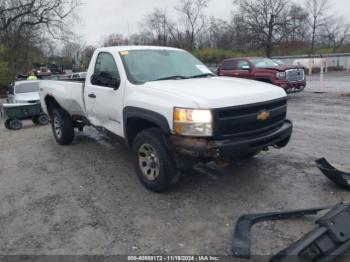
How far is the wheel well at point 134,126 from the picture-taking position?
5.10m

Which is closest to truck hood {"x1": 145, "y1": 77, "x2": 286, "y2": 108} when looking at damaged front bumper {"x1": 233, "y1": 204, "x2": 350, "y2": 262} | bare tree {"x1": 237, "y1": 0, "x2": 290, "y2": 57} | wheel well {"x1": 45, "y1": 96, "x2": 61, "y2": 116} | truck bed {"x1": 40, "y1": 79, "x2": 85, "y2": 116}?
damaged front bumper {"x1": 233, "y1": 204, "x2": 350, "y2": 262}

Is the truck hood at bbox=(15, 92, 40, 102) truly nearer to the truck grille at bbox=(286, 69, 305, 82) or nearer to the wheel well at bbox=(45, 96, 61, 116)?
the wheel well at bbox=(45, 96, 61, 116)

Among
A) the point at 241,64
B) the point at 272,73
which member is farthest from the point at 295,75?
the point at 241,64

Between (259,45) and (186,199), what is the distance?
54.4 m

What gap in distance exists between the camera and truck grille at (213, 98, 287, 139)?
431 cm

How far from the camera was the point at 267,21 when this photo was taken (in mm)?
57375

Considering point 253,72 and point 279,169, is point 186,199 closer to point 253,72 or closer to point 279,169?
point 279,169

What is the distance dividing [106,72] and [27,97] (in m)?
9.74

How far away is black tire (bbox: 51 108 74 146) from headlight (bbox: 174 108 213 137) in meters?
4.06

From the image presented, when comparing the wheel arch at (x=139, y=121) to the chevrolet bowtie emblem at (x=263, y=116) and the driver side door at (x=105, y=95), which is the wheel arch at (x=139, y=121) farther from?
the chevrolet bowtie emblem at (x=263, y=116)

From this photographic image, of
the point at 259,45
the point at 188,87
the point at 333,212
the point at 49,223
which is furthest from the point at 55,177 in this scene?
the point at 259,45

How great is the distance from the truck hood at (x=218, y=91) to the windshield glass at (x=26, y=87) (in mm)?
11368

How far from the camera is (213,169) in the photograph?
5.93m

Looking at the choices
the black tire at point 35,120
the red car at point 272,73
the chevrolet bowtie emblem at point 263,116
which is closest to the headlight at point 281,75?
the red car at point 272,73
